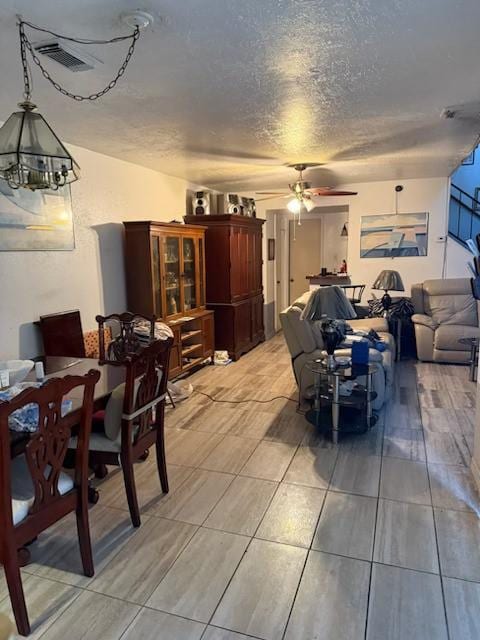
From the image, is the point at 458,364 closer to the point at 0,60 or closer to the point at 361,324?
the point at 361,324

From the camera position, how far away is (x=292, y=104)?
2.84 meters

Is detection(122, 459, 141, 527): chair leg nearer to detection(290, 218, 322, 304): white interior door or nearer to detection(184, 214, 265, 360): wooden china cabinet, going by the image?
detection(184, 214, 265, 360): wooden china cabinet

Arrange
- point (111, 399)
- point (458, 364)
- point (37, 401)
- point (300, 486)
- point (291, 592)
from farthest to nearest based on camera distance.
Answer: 1. point (458, 364)
2. point (300, 486)
3. point (111, 399)
4. point (291, 592)
5. point (37, 401)

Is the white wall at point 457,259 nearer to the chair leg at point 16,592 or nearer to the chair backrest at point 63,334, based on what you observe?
the chair backrest at point 63,334

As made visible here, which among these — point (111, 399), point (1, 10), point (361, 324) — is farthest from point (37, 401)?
point (361, 324)

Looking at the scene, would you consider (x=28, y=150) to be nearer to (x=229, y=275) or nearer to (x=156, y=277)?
(x=156, y=277)

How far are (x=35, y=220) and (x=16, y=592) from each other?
266 centimetres

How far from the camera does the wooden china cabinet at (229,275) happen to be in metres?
5.63

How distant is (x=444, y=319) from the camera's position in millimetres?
5617

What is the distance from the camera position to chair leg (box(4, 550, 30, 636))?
5.38ft

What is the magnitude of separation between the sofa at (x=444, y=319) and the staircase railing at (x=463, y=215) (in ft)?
3.99

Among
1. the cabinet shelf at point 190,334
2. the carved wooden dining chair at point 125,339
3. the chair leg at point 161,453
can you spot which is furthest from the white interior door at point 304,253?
the chair leg at point 161,453

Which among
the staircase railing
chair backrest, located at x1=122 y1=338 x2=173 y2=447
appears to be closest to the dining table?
chair backrest, located at x1=122 y1=338 x2=173 y2=447

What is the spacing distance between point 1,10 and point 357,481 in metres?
3.01
